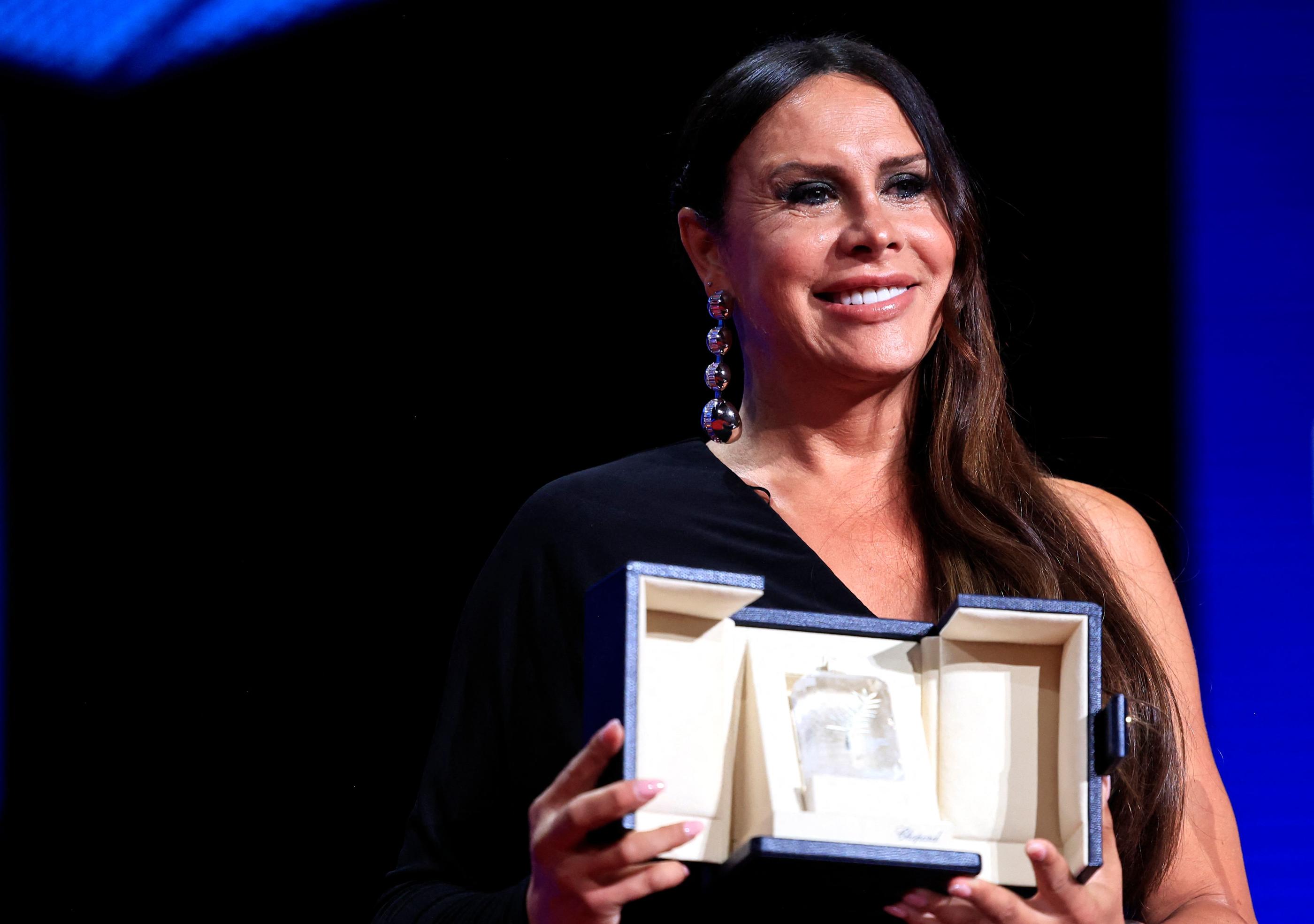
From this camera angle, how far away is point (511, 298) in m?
2.37

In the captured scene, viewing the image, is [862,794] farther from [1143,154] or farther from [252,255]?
[252,255]

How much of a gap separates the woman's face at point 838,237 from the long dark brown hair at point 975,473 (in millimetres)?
25

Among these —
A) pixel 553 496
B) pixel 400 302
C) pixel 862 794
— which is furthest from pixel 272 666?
pixel 862 794

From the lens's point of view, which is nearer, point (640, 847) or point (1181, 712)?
point (640, 847)

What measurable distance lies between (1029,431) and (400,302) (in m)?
0.95

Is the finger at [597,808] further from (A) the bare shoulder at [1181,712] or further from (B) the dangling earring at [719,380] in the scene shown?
(B) the dangling earring at [719,380]

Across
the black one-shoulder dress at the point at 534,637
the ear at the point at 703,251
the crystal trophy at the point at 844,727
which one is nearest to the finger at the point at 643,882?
the crystal trophy at the point at 844,727

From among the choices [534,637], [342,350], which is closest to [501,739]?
[534,637]

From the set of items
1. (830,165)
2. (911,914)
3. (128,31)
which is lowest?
(911,914)

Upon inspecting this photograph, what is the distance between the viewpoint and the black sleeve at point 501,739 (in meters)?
1.62

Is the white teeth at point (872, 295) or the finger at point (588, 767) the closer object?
the finger at point (588, 767)

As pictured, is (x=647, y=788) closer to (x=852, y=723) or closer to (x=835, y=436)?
(x=852, y=723)

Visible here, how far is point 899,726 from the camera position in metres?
1.25

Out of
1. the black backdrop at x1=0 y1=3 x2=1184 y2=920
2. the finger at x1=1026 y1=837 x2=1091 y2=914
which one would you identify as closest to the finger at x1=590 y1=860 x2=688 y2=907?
the finger at x1=1026 y1=837 x2=1091 y2=914
